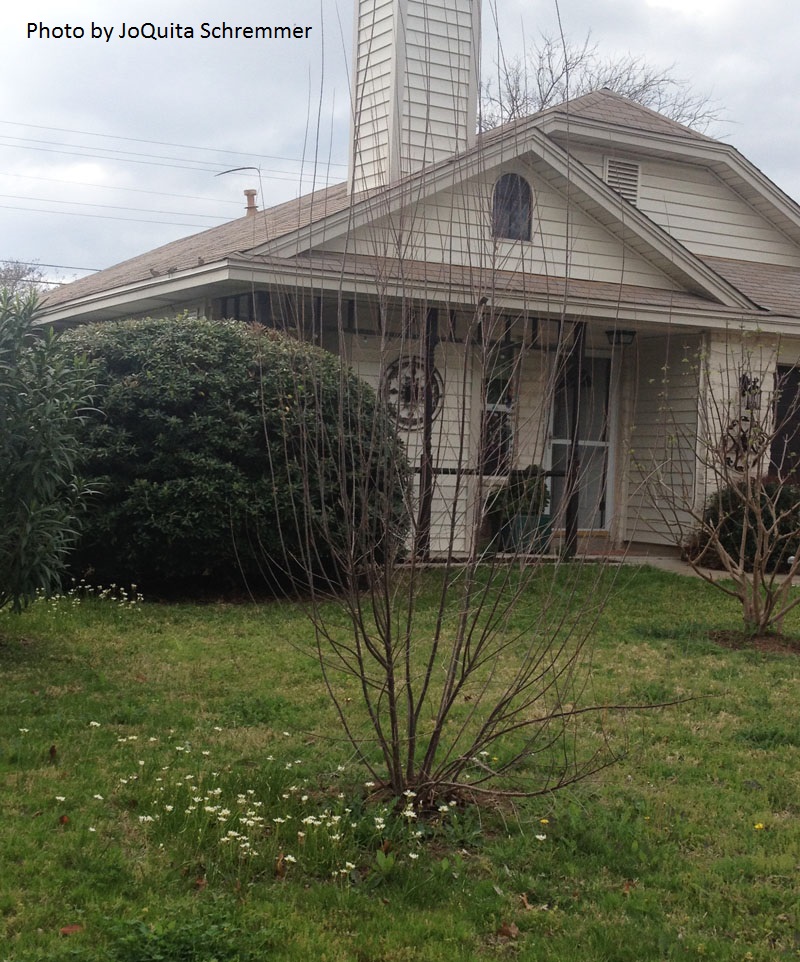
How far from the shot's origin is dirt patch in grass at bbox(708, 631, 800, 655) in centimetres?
919

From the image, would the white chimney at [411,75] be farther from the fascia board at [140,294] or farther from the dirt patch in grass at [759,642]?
the dirt patch in grass at [759,642]

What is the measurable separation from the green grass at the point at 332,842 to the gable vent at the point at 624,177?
10922 mm

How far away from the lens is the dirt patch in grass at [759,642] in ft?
30.1

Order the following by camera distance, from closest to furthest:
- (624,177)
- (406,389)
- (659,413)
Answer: (406,389)
(659,413)
(624,177)

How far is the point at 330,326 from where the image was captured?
1332 centimetres

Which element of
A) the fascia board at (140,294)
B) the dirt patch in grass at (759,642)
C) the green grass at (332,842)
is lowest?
the green grass at (332,842)

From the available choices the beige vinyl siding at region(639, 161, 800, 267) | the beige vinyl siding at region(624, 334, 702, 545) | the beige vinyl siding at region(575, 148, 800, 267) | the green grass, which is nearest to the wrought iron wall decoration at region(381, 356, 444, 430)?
the green grass

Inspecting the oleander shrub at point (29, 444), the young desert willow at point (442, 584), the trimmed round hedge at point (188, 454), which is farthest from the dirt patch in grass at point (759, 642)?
the oleander shrub at point (29, 444)

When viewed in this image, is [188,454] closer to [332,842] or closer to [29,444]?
[29,444]

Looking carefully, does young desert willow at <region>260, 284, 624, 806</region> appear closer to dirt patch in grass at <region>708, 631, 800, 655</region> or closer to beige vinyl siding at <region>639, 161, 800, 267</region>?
dirt patch in grass at <region>708, 631, 800, 655</region>

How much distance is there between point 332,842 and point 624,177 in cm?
1414

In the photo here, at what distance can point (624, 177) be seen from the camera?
1667 centimetres

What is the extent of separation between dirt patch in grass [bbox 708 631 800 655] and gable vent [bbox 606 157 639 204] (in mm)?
8876

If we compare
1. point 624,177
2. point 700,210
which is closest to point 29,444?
point 624,177
